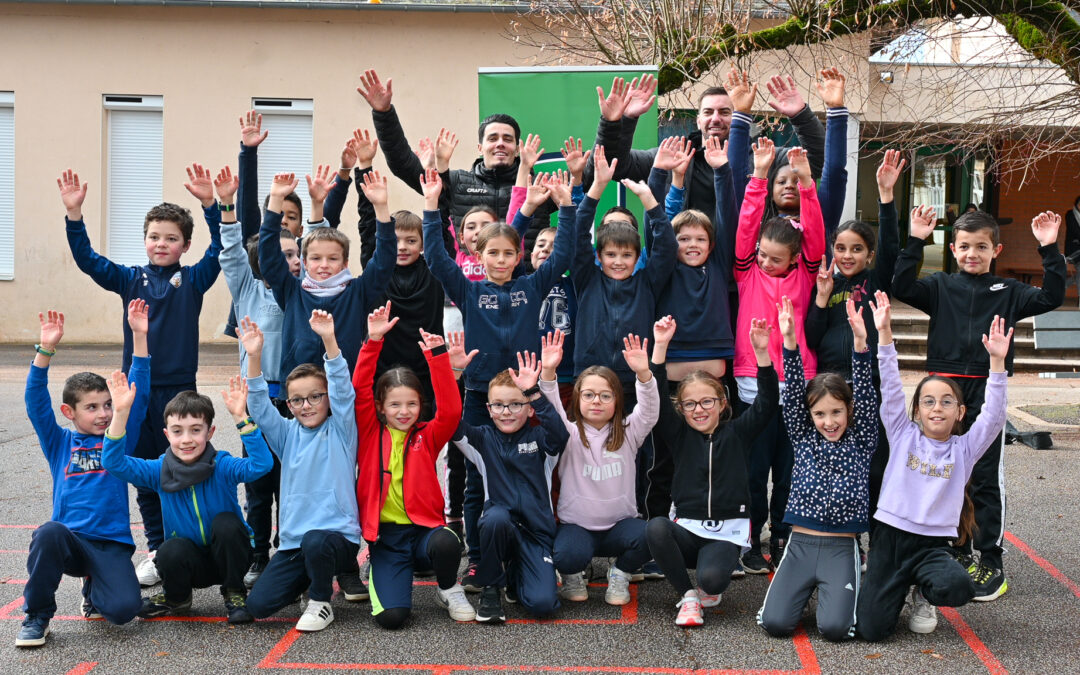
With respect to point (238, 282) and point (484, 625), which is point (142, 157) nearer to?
point (238, 282)

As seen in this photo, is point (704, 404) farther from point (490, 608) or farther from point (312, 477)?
point (312, 477)

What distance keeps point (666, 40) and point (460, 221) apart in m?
5.26

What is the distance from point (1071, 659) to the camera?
3.83 metres

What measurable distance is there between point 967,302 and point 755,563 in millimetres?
1592

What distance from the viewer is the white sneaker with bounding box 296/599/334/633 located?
419 cm

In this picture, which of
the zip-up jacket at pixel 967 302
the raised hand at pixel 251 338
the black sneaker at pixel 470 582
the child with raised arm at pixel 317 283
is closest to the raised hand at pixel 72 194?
the child with raised arm at pixel 317 283

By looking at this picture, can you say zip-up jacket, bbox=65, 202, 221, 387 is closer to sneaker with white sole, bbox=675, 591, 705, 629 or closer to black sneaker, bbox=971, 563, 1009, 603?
sneaker with white sole, bbox=675, 591, 705, 629

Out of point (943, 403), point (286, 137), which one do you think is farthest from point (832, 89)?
point (286, 137)

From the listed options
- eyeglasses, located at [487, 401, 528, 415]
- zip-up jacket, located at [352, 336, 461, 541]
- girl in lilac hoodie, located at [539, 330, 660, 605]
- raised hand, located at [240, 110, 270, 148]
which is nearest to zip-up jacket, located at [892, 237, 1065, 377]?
girl in lilac hoodie, located at [539, 330, 660, 605]

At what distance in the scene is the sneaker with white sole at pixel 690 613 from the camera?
4211 mm

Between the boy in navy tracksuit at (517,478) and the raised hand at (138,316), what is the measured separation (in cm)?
152

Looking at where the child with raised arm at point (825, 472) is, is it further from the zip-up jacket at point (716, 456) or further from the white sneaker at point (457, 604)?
the white sneaker at point (457, 604)

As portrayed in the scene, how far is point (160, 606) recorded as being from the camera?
14.4ft

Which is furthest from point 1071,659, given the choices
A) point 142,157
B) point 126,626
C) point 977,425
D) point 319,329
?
point 142,157
